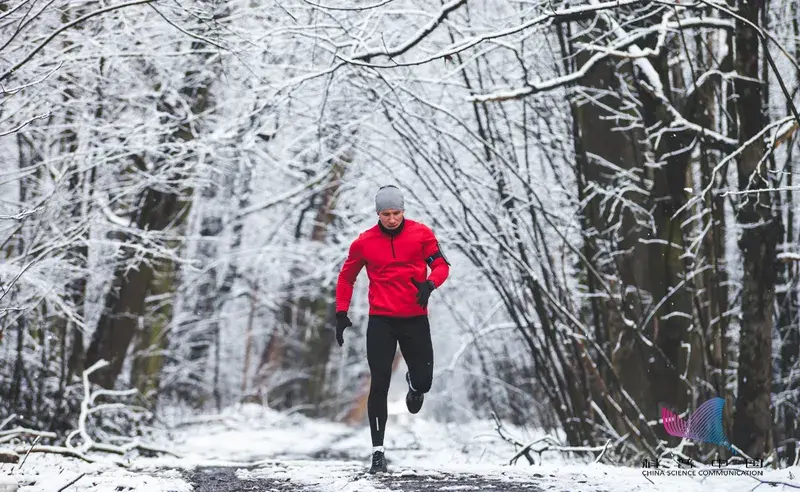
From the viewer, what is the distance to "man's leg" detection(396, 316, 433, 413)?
16.0ft

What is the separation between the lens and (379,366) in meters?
4.84

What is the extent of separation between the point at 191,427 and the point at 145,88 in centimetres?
539

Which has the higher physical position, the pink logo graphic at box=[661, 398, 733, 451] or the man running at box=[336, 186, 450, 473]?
the man running at box=[336, 186, 450, 473]

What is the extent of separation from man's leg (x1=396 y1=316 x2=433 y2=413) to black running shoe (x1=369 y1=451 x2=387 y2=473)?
344mm

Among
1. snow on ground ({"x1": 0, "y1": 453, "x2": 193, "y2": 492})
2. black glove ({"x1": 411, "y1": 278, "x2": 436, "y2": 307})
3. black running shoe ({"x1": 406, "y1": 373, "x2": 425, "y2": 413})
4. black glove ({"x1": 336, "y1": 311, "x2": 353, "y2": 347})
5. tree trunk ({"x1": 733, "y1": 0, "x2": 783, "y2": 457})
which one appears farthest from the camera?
tree trunk ({"x1": 733, "y1": 0, "x2": 783, "y2": 457})

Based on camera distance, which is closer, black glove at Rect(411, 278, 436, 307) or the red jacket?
black glove at Rect(411, 278, 436, 307)

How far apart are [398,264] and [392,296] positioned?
0.63 feet

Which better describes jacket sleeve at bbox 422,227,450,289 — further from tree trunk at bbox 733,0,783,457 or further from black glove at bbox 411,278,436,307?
tree trunk at bbox 733,0,783,457

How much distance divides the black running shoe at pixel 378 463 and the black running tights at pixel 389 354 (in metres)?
0.11

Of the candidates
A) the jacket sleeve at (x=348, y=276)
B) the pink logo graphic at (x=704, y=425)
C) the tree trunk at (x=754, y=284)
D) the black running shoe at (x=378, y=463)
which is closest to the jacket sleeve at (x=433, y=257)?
the jacket sleeve at (x=348, y=276)

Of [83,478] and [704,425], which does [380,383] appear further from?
[704,425]

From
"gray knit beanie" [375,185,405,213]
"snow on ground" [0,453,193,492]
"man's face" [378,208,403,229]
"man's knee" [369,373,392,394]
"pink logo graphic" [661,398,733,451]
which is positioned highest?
"gray knit beanie" [375,185,405,213]

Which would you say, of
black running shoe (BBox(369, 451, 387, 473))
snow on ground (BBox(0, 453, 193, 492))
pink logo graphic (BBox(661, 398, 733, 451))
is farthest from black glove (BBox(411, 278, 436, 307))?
pink logo graphic (BBox(661, 398, 733, 451))

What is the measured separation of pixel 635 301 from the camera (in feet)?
22.6
